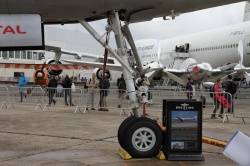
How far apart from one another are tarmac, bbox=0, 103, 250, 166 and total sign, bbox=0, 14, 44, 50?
71.4 inches

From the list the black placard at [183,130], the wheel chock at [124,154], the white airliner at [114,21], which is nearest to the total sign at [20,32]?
the white airliner at [114,21]

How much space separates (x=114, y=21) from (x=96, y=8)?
1.22 feet

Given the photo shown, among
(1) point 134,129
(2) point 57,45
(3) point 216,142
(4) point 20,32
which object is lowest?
(3) point 216,142

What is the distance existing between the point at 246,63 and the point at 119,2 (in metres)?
19.7

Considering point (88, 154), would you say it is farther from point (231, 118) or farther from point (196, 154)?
point (231, 118)

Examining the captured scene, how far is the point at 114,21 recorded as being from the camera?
6.28 metres

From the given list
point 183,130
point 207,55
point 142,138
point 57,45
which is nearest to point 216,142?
point 183,130

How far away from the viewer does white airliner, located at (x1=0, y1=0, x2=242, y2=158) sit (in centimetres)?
575

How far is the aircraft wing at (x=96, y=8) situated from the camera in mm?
5879

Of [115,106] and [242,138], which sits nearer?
[242,138]

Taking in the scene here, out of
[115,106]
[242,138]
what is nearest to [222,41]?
→ [115,106]

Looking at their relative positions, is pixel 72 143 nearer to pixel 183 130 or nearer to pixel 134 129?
pixel 134 129

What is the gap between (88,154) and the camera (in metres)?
6.52

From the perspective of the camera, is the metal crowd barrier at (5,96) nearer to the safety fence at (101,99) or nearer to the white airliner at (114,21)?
the safety fence at (101,99)
